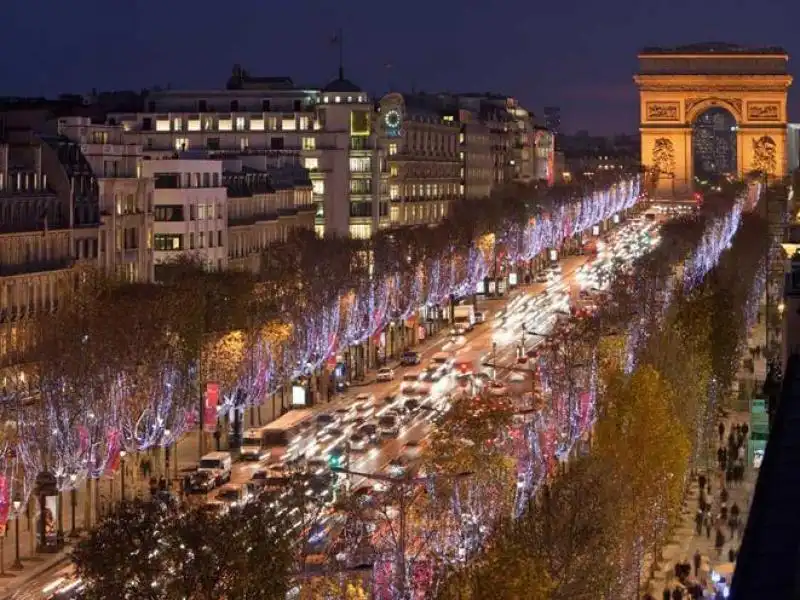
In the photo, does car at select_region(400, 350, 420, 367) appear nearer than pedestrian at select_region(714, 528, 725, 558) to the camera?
No

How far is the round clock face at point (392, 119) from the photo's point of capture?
112125 millimetres

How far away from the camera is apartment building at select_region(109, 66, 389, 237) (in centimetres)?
10025

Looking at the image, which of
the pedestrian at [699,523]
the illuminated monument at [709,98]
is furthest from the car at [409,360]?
the illuminated monument at [709,98]

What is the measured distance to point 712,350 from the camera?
203ft

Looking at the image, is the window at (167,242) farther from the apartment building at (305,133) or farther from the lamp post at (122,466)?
the apartment building at (305,133)

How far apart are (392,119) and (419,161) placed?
5.12 metres

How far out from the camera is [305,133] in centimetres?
10206

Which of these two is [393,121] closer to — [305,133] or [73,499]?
[305,133]

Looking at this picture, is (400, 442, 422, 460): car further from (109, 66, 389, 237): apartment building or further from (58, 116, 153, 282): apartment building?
(109, 66, 389, 237): apartment building

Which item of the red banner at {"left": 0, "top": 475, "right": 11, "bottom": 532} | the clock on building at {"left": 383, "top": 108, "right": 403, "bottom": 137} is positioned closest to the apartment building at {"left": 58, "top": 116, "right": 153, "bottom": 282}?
the red banner at {"left": 0, "top": 475, "right": 11, "bottom": 532}

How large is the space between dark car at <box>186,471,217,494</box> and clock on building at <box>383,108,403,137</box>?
216ft

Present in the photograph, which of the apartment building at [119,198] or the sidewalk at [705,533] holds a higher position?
the apartment building at [119,198]

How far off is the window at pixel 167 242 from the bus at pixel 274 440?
52.7ft

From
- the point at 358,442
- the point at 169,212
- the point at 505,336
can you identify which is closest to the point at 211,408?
the point at 358,442
